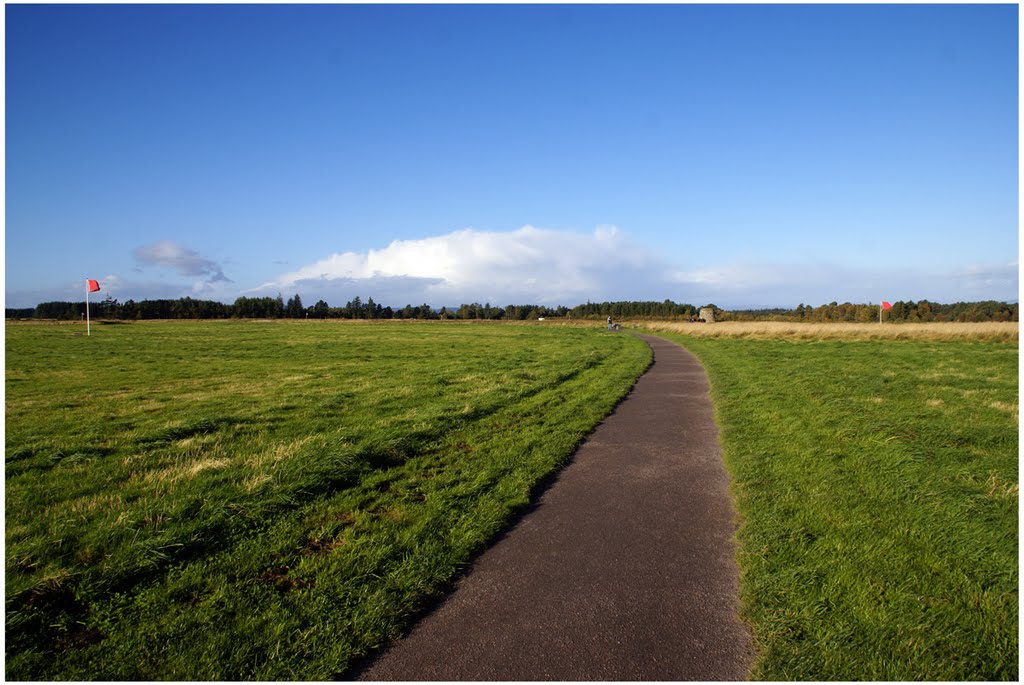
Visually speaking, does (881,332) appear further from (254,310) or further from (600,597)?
(254,310)

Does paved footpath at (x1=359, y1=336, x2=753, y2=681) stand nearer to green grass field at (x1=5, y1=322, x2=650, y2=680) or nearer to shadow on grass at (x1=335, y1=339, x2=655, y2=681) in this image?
shadow on grass at (x1=335, y1=339, x2=655, y2=681)

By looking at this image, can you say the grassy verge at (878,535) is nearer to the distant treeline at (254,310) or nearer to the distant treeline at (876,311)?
the distant treeline at (876,311)

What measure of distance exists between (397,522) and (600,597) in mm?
2440

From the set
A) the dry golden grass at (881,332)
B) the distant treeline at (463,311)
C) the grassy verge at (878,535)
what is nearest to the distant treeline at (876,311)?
the distant treeline at (463,311)

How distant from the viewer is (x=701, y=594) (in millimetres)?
4242

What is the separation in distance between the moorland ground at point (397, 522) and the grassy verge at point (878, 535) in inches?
0.9

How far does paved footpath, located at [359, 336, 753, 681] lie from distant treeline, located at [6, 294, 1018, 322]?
84509 mm

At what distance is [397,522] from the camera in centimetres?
562

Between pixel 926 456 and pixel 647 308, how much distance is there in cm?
14760

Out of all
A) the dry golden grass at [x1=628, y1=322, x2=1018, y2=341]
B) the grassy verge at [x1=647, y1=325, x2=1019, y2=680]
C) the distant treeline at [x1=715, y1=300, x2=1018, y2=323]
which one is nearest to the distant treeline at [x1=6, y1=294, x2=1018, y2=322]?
the distant treeline at [x1=715, y1=300, x2=1018, y2=323]

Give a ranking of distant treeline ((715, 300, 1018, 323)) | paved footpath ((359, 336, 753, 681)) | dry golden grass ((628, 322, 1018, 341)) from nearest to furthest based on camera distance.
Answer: paved footpath ((359, 336, 753, 681)) < dry golden grass ((628, 322, 1018, 341)) < distant treeline ((715, 300, 1018, 323))

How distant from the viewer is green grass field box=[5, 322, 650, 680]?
3699mm

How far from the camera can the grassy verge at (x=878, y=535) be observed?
11.6 feet

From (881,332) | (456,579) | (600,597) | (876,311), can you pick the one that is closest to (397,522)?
(456,579)
